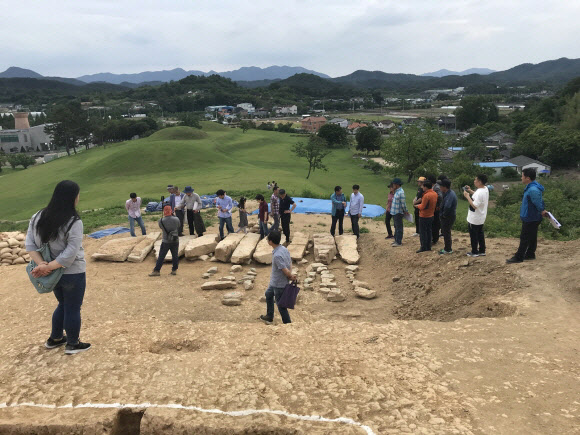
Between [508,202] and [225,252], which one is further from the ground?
[225,252]

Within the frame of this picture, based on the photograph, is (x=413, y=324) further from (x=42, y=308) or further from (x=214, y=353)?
(x=42, y=308)

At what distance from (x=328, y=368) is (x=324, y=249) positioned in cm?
624

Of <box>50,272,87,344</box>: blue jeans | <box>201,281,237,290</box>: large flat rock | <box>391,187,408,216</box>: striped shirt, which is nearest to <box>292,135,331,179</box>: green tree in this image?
<box>391,187,408,216</box>: striped shirt

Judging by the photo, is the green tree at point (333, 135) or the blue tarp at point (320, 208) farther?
the green tree at point (333, 135)

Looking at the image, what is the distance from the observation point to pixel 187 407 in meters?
4.18

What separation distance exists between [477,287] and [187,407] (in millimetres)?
5733

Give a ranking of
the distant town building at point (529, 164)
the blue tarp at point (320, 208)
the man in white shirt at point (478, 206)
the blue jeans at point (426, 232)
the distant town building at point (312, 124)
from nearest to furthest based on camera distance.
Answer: the man in white shirt at point (478, 206), the blue jeans at point (426, 232), the blue tarp at point (320, 208), the distant town building at point (529, 164), the distant town building at point (312, 124)

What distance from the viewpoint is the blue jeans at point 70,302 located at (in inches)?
187

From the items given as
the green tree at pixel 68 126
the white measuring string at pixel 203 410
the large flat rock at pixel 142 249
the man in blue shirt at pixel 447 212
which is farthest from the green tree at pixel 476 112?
the white measuring string at pixel 203 410

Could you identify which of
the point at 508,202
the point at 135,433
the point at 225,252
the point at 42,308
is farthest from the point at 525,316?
the point at 508,202

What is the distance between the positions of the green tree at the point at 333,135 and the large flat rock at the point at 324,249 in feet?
197

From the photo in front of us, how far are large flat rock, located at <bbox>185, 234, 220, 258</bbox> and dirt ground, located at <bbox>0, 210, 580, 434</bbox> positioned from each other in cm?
322

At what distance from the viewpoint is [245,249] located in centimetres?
1112

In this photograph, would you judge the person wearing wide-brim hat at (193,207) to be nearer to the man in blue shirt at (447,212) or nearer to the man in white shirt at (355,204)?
the man in white shirt at (355,204)
